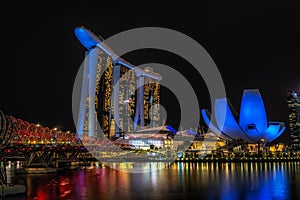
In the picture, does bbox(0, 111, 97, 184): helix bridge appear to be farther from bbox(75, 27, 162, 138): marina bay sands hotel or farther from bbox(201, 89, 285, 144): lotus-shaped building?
bbox(201, 89, 285, 144): lotus-shaped building

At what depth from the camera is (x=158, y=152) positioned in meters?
60.7

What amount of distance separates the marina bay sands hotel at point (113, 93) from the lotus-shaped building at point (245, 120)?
17200 mm

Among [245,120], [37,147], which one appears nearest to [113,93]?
[245,120]

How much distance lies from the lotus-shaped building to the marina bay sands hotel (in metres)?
17.2

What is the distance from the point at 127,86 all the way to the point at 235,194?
6603cm

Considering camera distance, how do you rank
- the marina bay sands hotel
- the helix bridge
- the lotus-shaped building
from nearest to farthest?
1. the helix bridge
2. the lotus-shaped building
3. the marina bay sands hotel

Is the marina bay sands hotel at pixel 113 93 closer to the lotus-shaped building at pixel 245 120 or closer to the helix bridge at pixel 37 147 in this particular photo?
the helix bridge at pixel 37 147

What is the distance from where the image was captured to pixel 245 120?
5578 cm

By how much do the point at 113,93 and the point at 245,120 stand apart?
82.8 feet

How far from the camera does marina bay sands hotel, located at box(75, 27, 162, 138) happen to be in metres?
58.4

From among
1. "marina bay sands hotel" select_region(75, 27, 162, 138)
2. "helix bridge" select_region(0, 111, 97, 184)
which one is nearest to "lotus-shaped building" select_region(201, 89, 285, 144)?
"marina bay sands hotel" select_region(75, 27, 162, 138)

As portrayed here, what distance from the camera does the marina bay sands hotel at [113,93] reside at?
58.4 meters

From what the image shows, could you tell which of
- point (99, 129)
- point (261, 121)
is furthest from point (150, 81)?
point (261, 121)

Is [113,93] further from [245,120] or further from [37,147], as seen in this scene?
[37,147]
